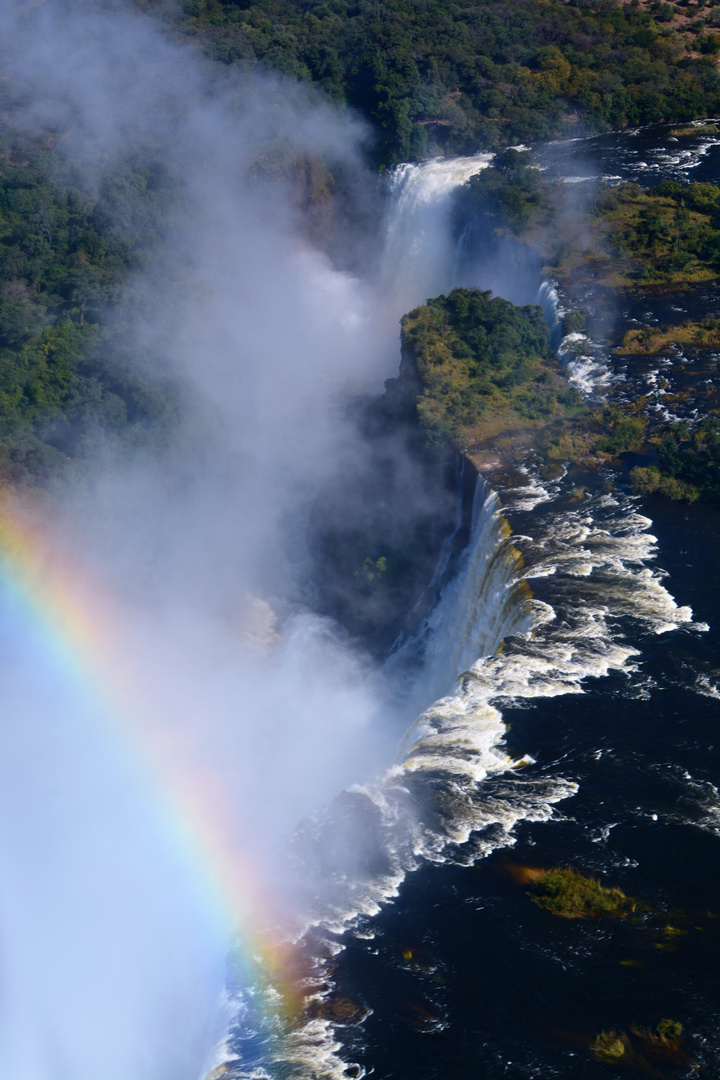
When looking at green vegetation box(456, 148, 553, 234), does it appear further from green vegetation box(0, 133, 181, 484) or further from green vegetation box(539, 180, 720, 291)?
green vegetation box(0, 133, 181, 484)

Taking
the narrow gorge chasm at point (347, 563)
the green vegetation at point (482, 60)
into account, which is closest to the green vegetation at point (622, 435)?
the narrow gorge chasm at point (347, 563)

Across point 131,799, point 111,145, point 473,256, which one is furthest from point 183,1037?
point 111,145

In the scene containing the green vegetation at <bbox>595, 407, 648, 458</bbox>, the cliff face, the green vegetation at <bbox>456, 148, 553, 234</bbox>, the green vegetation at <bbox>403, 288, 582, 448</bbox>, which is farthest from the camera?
the green vegetation at <bbox>456, 148, 553, 234</bbox>

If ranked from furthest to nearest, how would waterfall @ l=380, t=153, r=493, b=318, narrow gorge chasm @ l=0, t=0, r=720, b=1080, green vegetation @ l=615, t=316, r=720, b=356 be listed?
waterfall @ l=380, t=153, r=493, b=318, green vegetation @ l=615, t=316, r=720, b=356, narrow gorge chasm @ l=0, t=0, r=720, b=1080

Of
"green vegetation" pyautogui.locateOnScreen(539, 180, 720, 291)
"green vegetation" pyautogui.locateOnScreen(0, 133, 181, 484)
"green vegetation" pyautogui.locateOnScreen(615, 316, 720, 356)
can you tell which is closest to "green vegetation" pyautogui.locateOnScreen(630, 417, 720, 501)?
"green vegetation" pyautogui.locateOnScreen(615, 316, 720, 356)

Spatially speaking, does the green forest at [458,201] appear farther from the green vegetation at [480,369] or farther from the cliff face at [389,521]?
the cliff face at [389,521]

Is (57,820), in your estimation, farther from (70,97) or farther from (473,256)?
(70,97)

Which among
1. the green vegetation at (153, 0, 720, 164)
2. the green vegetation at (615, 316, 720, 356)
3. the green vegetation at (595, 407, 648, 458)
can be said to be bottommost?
the green vegetation at (595, 407, 648, 458)
